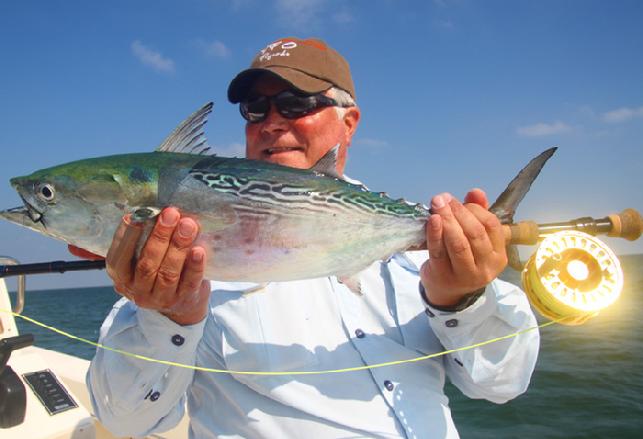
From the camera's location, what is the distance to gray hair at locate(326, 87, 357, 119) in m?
3.31

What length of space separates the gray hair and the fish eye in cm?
189

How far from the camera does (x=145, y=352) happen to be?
224 cm

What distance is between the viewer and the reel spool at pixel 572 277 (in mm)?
2383

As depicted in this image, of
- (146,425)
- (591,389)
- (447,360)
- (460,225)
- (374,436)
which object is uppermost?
(460,225)

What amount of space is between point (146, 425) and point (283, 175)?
5.13 ft

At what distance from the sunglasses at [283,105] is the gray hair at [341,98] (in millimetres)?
168

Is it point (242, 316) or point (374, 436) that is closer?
point (374, 436)

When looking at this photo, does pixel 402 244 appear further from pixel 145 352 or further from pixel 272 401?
pixel 145 352

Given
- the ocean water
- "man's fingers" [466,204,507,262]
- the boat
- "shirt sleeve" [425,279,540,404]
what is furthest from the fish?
the ocean water

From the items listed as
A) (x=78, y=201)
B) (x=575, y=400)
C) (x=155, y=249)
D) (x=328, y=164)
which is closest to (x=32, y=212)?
(x=78, y=201)

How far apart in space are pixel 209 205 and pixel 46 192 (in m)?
0.70

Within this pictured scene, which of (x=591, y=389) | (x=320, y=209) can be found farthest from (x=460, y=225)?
(x=591, y=389)

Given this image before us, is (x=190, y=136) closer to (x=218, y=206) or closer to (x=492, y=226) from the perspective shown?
(x=218, y=206)

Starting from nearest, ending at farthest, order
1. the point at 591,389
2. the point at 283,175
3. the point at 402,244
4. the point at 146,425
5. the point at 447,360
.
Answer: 1. the point at 283,175
2. the point at 402,244
3. the point at 146,425
4. the point at 447,360
5. the point at 591,389
